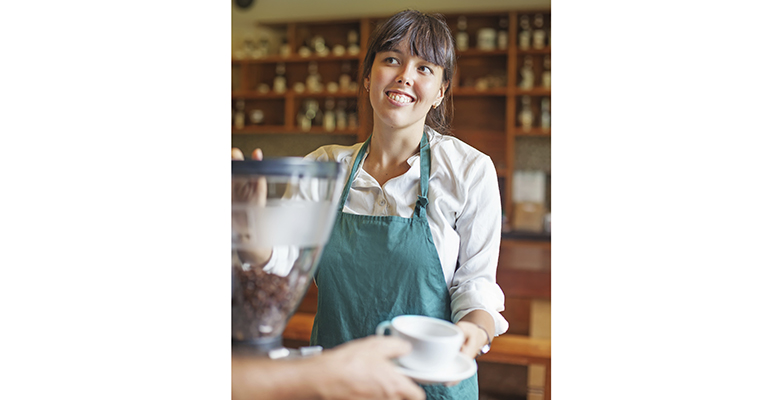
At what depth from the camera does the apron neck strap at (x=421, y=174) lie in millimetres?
757

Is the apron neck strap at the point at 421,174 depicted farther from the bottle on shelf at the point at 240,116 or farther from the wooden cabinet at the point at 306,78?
the bottle on shelf at the point at 240,116

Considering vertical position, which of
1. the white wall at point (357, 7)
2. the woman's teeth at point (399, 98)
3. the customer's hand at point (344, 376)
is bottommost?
the customer's hand at point (344, 376)

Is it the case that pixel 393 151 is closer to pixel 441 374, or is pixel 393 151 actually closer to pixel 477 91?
pixel 441 374

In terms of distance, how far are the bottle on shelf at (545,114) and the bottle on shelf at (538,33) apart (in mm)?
324

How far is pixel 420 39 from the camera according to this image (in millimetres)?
751

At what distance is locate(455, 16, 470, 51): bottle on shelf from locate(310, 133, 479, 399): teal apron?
2704 millimetres

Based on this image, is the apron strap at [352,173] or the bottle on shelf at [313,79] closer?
the apron strap at [352,173]

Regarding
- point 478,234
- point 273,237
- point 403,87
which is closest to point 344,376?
point 273,237

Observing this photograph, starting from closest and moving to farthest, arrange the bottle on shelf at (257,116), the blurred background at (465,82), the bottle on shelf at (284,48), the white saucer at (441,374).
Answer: the white saucer at (441,374)
the blurred background at (465,82)
the bottle on shelf at (284,48)
the bottle on shelf at (257,116)

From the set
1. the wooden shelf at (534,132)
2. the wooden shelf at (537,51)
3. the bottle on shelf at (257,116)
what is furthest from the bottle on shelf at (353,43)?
the wooden shelf at (534,132)

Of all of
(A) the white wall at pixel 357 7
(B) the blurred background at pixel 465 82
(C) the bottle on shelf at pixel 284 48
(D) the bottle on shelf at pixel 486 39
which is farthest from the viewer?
(C) the bottle on shelf at pixel 284 48
